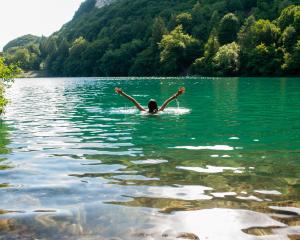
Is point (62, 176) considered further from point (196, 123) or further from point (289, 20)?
point (289, 20)

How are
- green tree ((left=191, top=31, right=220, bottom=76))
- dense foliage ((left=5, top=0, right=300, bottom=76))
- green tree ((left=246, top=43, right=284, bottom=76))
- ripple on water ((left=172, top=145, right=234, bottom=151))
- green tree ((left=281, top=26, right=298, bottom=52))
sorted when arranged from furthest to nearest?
green tree ((left=191, top=31, right=220, bottom=76)), dense foliage ((left=5, top=0, right=300, bottom=76)), green tree ((left=281, top=26, right=298, bottom=52)), green tree ((left=246, top=43, right=284, bottom=76)), ripple on water ((left=172, top=145, right=234, bottom=151))

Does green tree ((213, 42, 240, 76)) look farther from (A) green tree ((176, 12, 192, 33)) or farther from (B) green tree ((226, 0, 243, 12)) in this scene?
(B) green tree ((226, 0, 243, 12))

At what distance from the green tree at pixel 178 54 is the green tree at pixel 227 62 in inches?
1110

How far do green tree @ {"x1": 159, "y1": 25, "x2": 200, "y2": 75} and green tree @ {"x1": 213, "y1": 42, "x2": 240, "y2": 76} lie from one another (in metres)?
28.2

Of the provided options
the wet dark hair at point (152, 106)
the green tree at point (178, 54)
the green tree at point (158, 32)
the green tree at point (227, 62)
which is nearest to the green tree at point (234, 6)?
the green tree at point (158, 32)

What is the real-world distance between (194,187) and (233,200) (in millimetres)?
1171

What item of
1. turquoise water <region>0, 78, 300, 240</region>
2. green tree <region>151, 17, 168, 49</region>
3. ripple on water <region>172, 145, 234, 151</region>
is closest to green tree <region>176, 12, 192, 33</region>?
green tree <region>151, 17, 168, 49</region>

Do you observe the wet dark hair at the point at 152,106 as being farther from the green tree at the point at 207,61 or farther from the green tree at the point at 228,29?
the green tree at the point at 228,29

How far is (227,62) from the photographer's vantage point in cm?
11212

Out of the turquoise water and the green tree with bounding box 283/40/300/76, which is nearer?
the turquoise water

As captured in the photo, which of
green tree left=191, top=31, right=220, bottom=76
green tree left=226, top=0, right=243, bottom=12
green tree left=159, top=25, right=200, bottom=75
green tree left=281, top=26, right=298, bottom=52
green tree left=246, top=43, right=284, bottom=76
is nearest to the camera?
green tree left=246, top=43, right=284, bottom=76

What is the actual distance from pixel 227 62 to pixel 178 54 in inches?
1409

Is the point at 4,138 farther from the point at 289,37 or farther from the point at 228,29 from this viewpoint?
the point at 228,29

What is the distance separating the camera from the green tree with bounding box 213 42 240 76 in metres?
112
